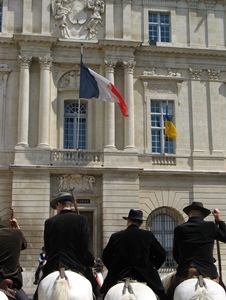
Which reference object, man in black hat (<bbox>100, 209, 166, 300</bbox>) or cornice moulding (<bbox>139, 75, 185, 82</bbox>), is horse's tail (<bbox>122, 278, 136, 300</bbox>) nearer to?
man in black hat (<bbox>100, 209, 166, 300</bbox>)

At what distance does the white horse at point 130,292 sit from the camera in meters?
6.81

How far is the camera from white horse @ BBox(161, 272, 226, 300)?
6.75 metres

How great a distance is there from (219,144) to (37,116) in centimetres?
939

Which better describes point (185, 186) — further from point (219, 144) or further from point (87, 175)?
point (87, 175)

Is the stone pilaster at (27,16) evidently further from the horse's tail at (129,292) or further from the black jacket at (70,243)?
the horse's tail at (129,292)

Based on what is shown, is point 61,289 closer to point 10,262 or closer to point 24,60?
point 10,262

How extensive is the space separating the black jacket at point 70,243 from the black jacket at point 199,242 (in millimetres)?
1465

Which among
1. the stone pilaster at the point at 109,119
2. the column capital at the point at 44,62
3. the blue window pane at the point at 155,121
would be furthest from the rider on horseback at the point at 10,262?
the blue window pane at the point at 155,121

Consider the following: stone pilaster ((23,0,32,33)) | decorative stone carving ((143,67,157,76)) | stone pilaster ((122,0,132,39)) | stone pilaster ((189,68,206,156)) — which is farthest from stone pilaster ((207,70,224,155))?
stone pilaster ((23,0,32,33))

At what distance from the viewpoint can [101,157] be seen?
78.3 feet

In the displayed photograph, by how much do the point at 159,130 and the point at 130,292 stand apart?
18829 mm

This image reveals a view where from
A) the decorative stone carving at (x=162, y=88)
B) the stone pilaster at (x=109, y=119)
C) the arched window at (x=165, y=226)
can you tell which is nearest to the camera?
the stone pilaster at (x=109, y=119)

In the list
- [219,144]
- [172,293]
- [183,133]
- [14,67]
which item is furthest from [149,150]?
[172,293]

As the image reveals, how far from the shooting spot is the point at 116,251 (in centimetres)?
755
